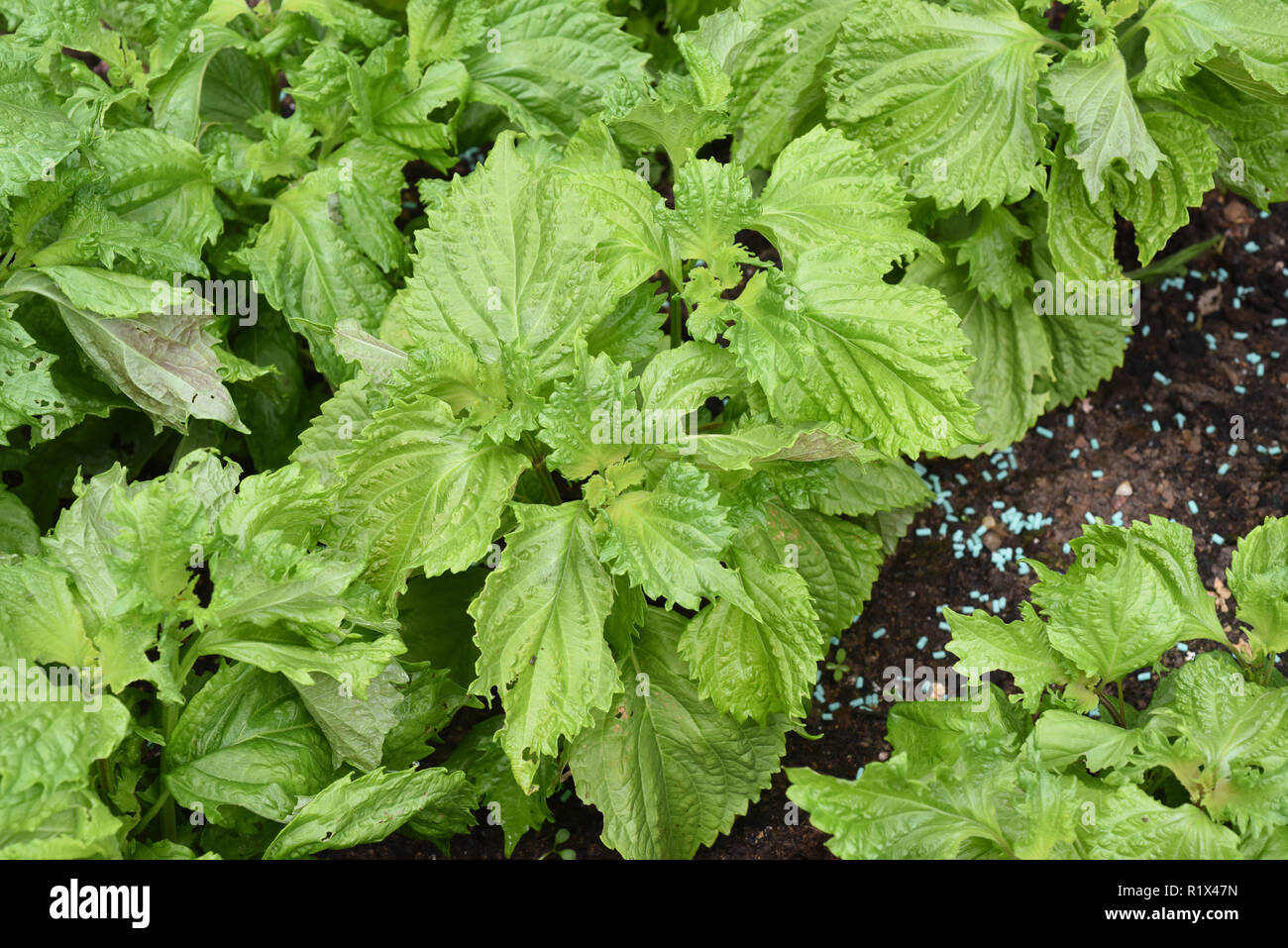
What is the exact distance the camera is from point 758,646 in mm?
2473

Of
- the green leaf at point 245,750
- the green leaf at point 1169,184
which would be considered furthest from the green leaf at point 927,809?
the green leaf at point 1169,184

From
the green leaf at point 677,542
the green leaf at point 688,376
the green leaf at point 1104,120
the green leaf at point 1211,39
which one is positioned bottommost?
the green leaf at point 677,542

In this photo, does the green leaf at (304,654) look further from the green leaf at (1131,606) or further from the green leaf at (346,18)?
the green leaf at (346,18)

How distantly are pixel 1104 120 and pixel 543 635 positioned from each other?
1.69 metres

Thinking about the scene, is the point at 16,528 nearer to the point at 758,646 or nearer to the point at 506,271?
the point at 506,271

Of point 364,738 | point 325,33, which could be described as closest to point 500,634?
point 364,738

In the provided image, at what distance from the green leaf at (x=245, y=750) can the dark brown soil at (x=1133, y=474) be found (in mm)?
645

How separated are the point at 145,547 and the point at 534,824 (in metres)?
1.09

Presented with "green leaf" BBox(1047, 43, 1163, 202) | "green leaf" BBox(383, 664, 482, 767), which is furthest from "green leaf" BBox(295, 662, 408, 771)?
"green leaf" BBox(1047, 43, 1163, 202)

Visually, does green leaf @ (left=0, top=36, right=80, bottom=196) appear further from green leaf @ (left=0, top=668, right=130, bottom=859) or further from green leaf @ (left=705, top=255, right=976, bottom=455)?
green leaf @ (left=705, top=255, right=976, bottom=455)

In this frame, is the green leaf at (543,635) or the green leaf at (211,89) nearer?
the green leaf at (543,635)

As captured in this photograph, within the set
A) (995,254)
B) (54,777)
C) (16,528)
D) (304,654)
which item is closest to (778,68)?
(995,254)

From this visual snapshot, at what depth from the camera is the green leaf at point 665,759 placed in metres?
2.58
